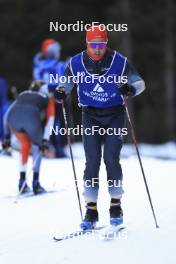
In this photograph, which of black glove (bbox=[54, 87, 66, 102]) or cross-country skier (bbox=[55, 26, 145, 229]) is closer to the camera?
cross-country skier (bbox=[55, 26, 145, 229])

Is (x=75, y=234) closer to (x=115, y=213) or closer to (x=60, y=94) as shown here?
(x=115, y=213)

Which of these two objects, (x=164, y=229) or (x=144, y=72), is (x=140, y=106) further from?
(x=164, y=229)

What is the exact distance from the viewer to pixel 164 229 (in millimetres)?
8297

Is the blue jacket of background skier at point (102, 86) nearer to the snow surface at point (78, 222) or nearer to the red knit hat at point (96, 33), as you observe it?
the red knit hat at point (96, 33)

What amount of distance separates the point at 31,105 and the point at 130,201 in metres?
2.12

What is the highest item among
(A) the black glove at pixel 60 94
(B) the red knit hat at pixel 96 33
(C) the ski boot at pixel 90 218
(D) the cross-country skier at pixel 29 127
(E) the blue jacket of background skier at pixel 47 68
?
(B) the red knit hat at pixel 96 33

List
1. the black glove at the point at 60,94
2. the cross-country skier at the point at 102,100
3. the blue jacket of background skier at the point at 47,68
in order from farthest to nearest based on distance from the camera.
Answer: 1. the blue jacket of background skier at the point at 47,68
2. the black glove at the point at 60,94
3. the cross-country skier at the point at 102,100

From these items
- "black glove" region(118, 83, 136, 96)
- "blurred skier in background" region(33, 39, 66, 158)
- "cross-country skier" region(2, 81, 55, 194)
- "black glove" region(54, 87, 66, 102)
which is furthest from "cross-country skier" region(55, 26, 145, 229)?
"blurred skier in background" region(33, 39, 66, 158)

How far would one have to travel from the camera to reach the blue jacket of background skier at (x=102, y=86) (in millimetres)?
8133

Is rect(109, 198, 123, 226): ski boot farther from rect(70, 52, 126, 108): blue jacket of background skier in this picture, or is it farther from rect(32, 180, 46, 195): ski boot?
rect(32, 180, 46, 195): ski boot

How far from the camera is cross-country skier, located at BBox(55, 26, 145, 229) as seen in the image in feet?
26.7

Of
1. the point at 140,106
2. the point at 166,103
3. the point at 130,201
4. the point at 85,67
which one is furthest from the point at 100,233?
the point at 140,106

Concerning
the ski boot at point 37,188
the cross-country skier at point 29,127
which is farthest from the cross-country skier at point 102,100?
the ski boot at point 37,188

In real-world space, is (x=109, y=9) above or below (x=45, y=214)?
above
